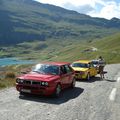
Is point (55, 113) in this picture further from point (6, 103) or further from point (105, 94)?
point (105, 94)

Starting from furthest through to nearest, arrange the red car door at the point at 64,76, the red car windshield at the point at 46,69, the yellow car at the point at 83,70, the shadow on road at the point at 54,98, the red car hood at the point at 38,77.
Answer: the yellow car at the point at 83,70, the red car door at the point at 64,76, the red car windshield at the point at 46,69, the red car hood at the point at 38,77, the shadow on road at the point at 54,98

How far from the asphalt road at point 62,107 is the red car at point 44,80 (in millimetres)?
433

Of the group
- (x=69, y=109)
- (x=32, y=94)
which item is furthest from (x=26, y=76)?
(x=69, y=109)

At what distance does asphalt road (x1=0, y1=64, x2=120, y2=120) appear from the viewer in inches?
485

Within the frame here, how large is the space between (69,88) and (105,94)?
3.26 meters

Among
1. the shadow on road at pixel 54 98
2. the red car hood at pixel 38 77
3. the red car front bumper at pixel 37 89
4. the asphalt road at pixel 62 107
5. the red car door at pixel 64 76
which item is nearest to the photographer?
the asphalt road at pixel 62 107

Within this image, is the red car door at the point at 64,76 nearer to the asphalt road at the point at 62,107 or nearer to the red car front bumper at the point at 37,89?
the asphalt road at the point at 62,107

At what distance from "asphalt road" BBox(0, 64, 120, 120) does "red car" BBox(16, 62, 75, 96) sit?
1.42 ft

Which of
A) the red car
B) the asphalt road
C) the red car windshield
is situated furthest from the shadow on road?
the red car windshield

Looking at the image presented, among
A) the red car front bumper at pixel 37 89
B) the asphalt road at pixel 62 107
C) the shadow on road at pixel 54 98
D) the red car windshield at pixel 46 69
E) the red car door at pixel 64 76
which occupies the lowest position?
the shadow on road at pixel 54 98

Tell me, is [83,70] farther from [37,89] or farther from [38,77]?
[37,89]

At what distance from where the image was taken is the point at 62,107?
567 inches

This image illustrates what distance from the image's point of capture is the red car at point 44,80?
16516 mm

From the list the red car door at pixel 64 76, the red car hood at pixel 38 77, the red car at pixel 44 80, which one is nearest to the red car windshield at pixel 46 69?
the red car at pixel 44 80
